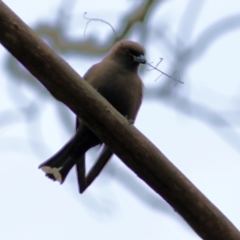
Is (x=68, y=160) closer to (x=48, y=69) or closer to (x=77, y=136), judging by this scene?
(x=77, y=136)

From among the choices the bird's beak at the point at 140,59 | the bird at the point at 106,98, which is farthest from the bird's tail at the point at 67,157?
the bird's beak at the point at 140,59

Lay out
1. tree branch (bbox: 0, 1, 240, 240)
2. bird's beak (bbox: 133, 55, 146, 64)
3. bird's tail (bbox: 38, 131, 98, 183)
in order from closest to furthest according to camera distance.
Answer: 1. tree branch (bbox: 0, 1, 240, 240)
2. bird's tail (bbox: 38, 131, 98, 183)
3. bird's beak (bbox: 133, 55, 146, 64)

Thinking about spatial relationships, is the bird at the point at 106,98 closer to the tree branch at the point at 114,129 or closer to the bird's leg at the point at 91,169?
the bird's leg at the point at 91,169

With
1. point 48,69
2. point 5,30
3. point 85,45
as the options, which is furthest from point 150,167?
point 85,45

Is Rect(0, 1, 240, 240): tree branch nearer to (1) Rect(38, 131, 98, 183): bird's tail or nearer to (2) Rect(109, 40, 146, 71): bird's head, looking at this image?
(1) Rect(38, 131, 98, 183): bird's tail

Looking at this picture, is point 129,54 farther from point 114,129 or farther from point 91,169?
point 114,129

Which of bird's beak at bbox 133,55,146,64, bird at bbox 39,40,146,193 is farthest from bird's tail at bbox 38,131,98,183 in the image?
bird's beak at bbox 133,55,146,64
